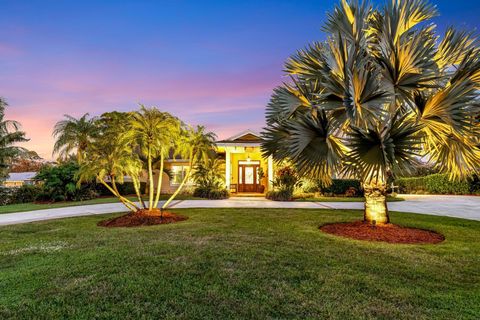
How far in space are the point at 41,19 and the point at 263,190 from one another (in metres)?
15.8

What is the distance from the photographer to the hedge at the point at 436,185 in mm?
19453

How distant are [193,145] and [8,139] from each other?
19.6 m

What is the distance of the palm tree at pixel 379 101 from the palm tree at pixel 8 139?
21918 millimetres

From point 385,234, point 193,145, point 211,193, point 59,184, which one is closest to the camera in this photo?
point 385,234

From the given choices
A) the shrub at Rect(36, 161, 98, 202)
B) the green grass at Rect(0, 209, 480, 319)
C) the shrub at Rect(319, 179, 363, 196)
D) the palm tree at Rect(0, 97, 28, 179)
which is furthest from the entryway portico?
the palm tree at Rect(0, 97, 28, 179)

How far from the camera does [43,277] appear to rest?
13.4 feet

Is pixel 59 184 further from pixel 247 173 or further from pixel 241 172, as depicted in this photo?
pixel 247 173

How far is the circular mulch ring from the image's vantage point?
6586 millimetres

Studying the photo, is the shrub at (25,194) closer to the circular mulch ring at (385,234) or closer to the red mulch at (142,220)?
the red mulch at (142,220)

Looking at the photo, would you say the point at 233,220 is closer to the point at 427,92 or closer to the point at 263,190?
the point at 427,92

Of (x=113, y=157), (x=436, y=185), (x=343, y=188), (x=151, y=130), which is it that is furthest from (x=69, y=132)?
(x=436, y=185)

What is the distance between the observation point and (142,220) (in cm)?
884

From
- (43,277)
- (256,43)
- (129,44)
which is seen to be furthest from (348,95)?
(129,44)

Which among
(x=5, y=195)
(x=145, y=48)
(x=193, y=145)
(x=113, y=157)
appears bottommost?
(x=5, y=195)
